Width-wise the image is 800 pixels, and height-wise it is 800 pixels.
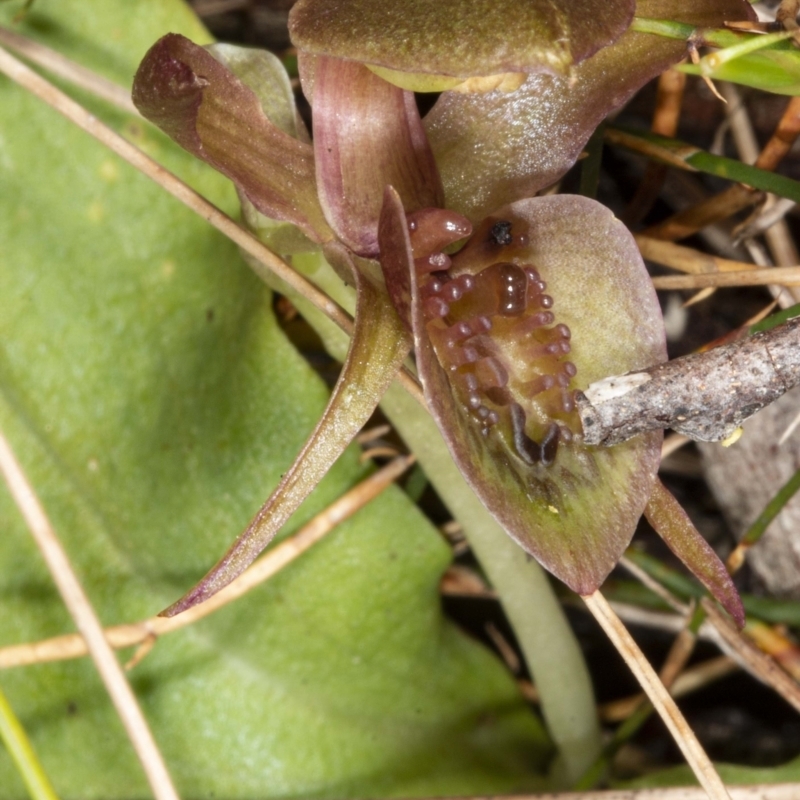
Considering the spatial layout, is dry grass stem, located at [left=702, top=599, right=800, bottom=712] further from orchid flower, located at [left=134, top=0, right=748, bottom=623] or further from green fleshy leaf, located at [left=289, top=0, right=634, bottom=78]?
green fleshy leaf, located at [left=289, top=0, right=634, bottom=78]

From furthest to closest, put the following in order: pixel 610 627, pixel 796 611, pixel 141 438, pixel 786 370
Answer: pixel 796 611
pixel 141 438
pixel 610 627
pixel 786 370

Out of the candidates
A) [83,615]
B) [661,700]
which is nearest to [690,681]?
[661,700]

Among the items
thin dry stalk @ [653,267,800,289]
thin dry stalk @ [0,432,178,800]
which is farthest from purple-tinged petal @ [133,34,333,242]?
thin dry stalk @ [653,267,800,289]

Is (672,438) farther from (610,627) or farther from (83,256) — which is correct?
(83,256)

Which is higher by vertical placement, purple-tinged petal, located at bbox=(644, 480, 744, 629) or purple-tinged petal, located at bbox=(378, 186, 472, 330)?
purple-tinged petal, located at bbox=(378, 186, 472, 330)

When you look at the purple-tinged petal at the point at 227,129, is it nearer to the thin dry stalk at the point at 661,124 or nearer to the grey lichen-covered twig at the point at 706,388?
the grey lichen-covered twig at the point at 706,388

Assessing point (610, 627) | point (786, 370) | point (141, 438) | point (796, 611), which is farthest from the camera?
point (796, 611)

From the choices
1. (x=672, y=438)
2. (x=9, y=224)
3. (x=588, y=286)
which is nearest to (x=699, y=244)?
(x=672, y=438)
